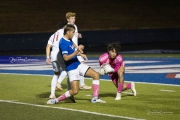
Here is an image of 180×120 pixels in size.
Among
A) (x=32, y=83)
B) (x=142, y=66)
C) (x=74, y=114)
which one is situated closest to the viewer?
(x=74, y=114)

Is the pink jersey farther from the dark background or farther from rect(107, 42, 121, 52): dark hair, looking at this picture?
the dark background

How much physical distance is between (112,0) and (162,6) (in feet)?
14.3

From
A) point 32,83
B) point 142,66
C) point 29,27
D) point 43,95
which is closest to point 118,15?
point 29,27

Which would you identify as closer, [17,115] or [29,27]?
[17,115]

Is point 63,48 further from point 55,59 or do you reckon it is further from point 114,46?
point 55,59

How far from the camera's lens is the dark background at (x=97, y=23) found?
3431cm

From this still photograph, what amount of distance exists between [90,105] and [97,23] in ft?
88.2

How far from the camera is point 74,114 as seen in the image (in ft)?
33.9

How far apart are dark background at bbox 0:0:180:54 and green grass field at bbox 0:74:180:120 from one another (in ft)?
58.7

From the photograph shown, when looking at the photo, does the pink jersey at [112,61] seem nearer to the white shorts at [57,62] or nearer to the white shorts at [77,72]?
the white shorts at [57,62]

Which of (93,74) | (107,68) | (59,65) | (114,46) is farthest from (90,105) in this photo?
(59,65)

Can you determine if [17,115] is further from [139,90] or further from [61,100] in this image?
[139,90]

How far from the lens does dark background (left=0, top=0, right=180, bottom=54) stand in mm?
34312

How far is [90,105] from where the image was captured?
38.1 ft
